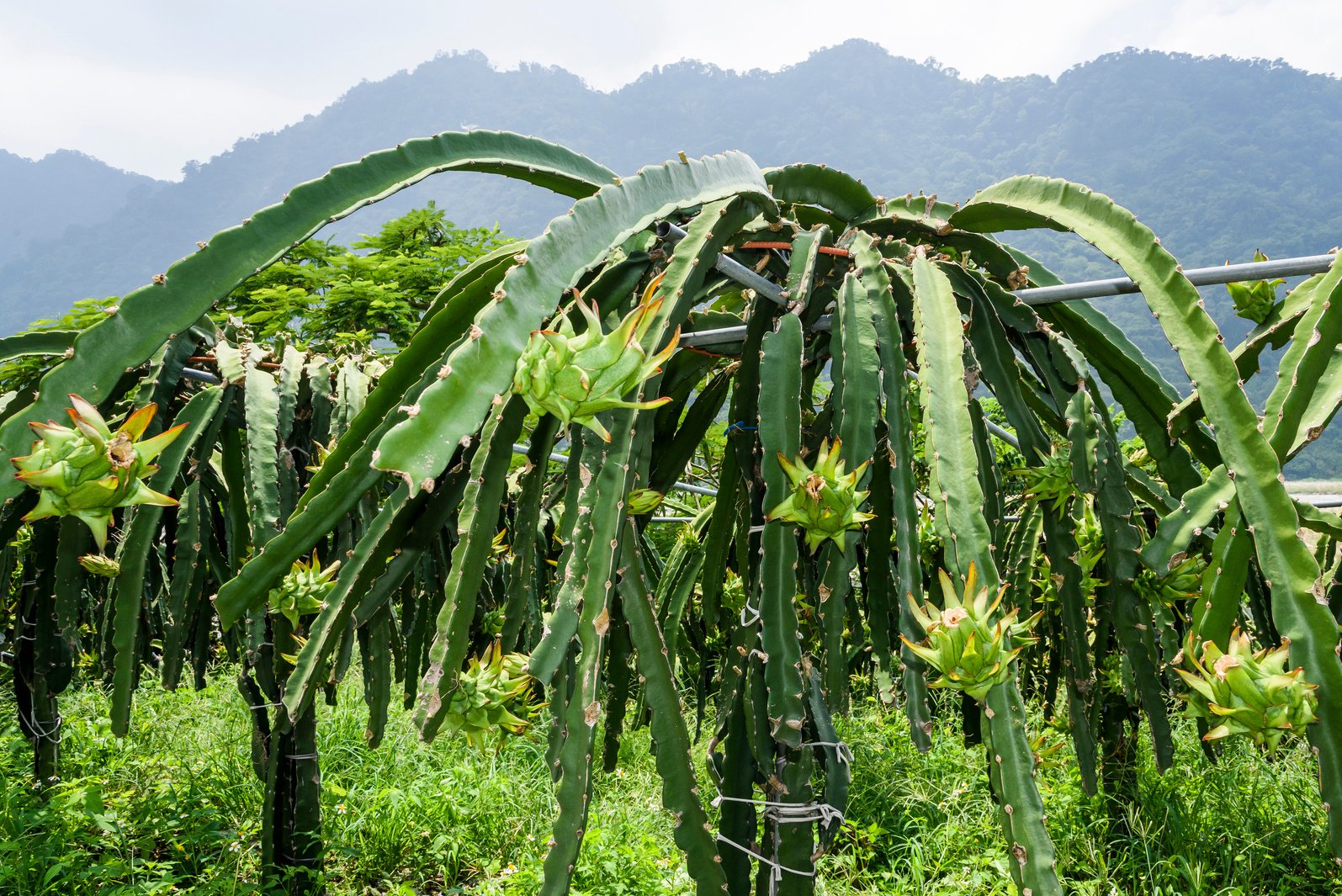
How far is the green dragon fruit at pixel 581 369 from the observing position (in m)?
0.61

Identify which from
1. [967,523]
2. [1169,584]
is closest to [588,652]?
[967,523]

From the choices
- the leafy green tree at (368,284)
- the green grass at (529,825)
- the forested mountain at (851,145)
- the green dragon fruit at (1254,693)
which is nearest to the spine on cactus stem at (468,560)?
the green dragon fruit at (1254,693)

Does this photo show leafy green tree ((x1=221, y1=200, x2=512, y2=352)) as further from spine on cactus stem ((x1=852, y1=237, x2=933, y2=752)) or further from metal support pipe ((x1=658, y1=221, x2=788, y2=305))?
spine on cactus stem ((x1=852, y1=237, x2=933, y2=752))

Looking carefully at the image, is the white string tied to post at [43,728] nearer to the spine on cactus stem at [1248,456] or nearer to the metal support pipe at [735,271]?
the metal support pipe at [735,271]

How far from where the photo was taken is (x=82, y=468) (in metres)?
0.57

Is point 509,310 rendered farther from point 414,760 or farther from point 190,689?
point 190,689

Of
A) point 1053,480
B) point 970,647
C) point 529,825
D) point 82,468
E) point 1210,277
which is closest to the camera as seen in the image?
point 82,468

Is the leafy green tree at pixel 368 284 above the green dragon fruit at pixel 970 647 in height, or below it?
above

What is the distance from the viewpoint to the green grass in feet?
10.4

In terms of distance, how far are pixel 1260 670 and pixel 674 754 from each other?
553mm

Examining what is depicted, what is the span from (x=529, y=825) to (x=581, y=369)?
372cm

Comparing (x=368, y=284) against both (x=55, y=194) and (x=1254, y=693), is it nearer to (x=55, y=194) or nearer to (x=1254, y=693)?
(x=1254, y=693)

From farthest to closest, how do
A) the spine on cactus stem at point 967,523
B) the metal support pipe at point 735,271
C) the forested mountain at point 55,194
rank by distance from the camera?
the forested mountain at point 55,194
the metal support pipe at point 735,271
the spine on cactus stem at point 967,523

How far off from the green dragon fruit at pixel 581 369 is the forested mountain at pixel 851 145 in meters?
40.2
